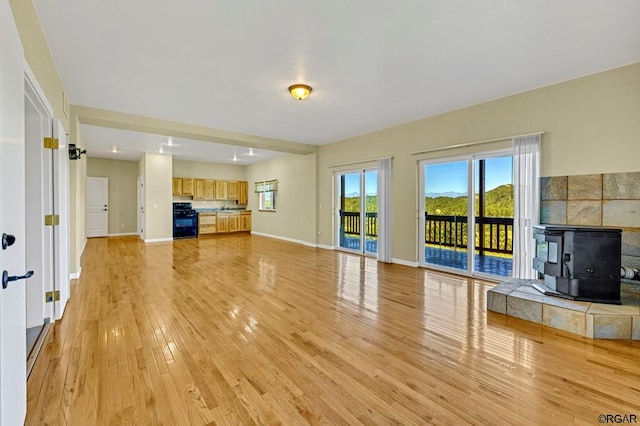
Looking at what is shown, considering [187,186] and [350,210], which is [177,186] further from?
[350,210]

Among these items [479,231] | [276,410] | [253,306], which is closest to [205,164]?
[253,306]

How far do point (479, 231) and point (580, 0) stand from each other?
3.41m

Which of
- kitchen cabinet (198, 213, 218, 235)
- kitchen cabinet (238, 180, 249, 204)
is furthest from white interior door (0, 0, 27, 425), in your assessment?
kitchen cabinet (238, 180, 249, 204)

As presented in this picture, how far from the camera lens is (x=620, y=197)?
3260 millimetres

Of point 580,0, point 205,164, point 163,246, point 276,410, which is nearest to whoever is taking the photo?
point 276,410

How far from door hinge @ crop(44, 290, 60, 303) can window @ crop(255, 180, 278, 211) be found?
685 centimetres

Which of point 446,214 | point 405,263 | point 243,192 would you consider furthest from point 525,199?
point 243,192

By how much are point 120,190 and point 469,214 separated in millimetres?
10508

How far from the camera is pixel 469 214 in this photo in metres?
4.75

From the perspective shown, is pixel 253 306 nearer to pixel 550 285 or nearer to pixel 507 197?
pixel 550 285

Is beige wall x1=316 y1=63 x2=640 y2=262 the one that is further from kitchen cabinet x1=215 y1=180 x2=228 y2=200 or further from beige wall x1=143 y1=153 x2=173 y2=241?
kitchen cabinet x1=215 y1=180 x2=228 y2=200

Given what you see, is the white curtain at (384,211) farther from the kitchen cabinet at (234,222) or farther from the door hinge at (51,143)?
the kitchen cabinet at (234,222)

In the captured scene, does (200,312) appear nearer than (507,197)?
Yes

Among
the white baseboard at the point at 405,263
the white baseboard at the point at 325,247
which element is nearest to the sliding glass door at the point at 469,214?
the white baseboard at the point at 405,263
